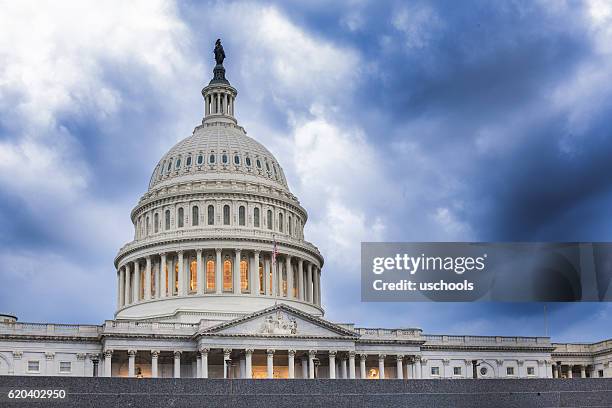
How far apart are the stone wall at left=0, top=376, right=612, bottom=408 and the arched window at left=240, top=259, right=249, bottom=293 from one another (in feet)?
258

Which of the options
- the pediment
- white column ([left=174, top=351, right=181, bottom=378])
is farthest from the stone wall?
white column ([left=174, top=351, right=181, bottom=378])

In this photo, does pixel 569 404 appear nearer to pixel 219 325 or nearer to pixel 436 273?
pixel 436 273

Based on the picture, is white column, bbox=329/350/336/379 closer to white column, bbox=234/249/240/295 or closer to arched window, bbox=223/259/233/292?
white column, bbox=234/249/240/295

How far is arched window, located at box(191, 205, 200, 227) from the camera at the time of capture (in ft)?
399

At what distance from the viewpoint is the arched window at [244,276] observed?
117 m

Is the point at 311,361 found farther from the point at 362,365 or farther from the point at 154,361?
the point at 154,361

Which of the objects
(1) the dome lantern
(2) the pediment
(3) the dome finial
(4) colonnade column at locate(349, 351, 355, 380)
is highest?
(3) the dome finial

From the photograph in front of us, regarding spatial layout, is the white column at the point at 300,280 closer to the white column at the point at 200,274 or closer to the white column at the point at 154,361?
the white column at the point at 200,274

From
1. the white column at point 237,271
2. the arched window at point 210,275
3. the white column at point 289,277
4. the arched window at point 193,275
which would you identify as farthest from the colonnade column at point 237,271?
the white column at point 289,277

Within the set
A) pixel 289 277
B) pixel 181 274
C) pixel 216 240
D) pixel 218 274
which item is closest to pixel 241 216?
pixel 216 240

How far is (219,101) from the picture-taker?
5428 inches

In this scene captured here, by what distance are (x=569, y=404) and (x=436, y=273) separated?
9.37 metres

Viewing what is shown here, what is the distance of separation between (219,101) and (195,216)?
913 inches

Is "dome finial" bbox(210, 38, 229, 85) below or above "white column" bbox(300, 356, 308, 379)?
above
